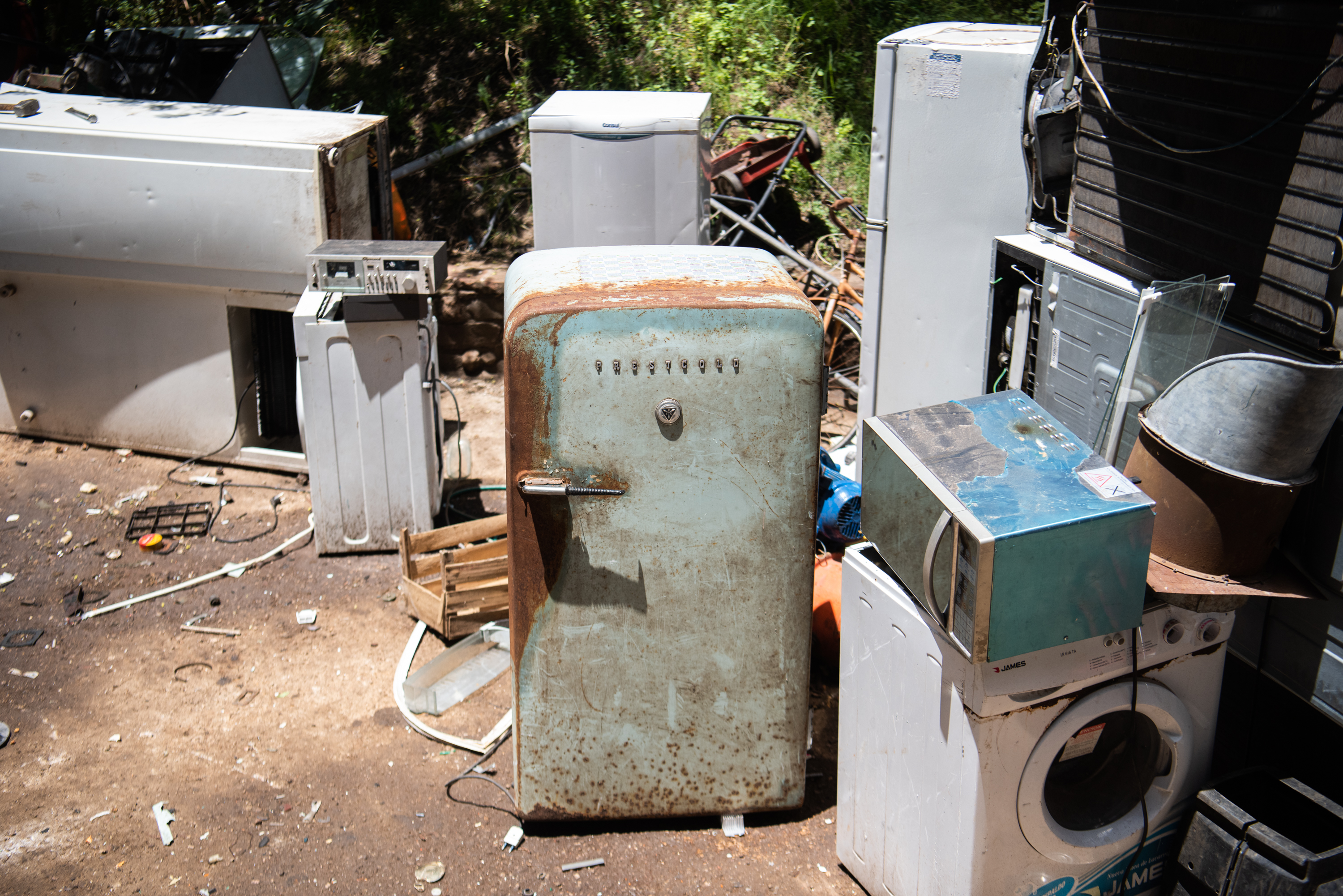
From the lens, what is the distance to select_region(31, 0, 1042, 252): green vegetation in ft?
25.5

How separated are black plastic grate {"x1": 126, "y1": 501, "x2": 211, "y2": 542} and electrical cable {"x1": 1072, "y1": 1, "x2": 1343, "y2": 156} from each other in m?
4.62

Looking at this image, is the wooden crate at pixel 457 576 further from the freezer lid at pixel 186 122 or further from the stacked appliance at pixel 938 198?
the freezer lid at pixel 186 122

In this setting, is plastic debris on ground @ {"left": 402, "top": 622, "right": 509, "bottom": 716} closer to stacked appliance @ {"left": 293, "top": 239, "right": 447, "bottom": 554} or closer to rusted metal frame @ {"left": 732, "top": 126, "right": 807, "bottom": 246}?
stacked appliance @ {"left": 293, "top": 239, "right": 447, "bottom": 554}

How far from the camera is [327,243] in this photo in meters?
4.74

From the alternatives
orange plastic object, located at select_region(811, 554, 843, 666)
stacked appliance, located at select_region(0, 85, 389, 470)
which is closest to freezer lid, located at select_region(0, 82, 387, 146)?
stacked appliance, located at select_region(0, 85, 389, 470)

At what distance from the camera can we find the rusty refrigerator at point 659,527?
2.83 metres

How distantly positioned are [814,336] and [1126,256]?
4.27ft

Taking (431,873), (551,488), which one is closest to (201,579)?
(431,873)

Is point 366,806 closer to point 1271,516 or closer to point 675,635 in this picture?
point 675,635

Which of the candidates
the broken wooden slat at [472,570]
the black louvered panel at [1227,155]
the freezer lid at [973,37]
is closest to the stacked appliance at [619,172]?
the freezer lid at [973,37]

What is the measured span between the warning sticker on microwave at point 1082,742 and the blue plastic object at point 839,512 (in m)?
1.42

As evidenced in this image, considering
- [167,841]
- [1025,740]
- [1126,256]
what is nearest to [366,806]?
[167,841]

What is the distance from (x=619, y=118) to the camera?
15.8ft

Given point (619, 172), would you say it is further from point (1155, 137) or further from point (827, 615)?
point (1155, 137)
